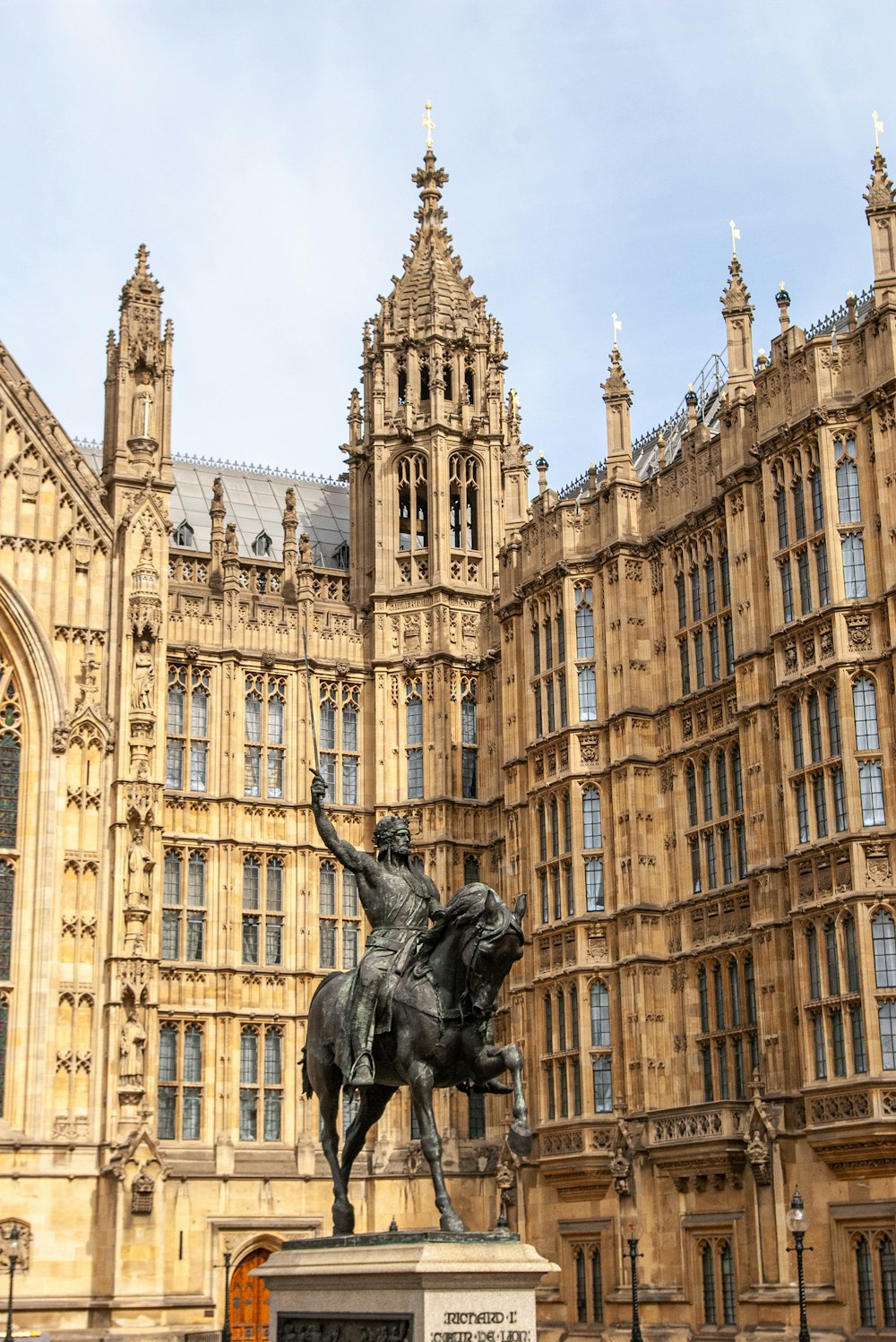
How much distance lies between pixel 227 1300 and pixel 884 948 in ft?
60.1

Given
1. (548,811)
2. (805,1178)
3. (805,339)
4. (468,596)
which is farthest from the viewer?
(468,596)

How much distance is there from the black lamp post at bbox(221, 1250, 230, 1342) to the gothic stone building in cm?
75

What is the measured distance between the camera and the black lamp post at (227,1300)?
42.0 meters

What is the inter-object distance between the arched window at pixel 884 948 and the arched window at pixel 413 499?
2220cm

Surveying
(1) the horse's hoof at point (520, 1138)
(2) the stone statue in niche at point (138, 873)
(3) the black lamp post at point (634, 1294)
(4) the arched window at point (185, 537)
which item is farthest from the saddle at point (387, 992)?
(4) the arched window at point (185, 537)

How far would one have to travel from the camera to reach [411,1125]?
161 feet

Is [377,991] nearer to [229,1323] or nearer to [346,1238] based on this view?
[346,1238]

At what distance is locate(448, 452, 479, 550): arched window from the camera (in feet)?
178

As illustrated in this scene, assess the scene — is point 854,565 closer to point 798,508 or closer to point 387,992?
point 798,508

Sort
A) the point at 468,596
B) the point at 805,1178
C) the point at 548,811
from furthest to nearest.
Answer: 1. the point at 468,596
2. the point at 548,811
3. the point at 805,1178

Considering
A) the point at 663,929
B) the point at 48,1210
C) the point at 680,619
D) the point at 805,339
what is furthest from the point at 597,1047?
the point at 805,339

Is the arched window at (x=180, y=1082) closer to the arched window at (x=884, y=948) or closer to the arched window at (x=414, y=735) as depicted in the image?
the arched window at (x=414, y=735)

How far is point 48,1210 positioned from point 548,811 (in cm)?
1512

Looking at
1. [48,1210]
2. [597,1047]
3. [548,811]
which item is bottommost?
[48,1210]
